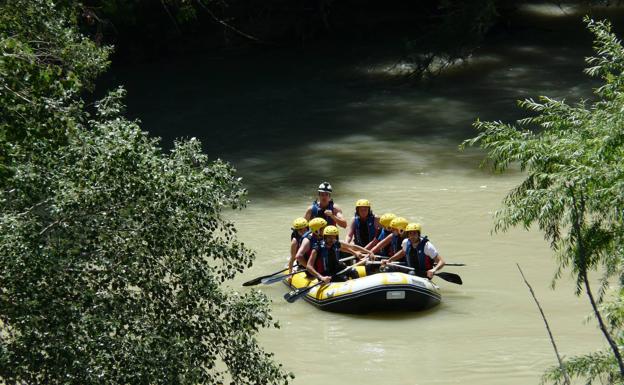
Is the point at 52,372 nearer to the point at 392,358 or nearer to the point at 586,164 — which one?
the point at 586,164

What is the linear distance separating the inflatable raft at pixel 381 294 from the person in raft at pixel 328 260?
451 millimetres

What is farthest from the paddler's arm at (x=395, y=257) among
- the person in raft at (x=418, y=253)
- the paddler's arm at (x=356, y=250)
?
the paddler's arm at (x=356, y=250)

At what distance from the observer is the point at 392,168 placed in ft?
67.9

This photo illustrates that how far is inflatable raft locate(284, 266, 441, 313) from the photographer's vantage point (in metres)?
13.4

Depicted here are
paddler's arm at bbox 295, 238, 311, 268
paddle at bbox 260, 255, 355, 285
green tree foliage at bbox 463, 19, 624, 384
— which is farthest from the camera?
paddle at bbox 260, 255, 355, 285

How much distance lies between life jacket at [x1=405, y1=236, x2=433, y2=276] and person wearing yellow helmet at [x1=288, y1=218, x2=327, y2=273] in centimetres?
115

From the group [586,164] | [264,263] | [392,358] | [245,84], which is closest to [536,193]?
[586,164]

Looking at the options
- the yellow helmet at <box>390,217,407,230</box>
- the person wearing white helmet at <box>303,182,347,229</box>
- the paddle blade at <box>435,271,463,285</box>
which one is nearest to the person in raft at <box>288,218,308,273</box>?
the person wearing white helmet at <box>303,182,347,229</box>

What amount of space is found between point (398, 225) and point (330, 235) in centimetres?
103

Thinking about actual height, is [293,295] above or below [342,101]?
below

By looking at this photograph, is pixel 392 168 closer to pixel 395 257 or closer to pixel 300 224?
pixel 300 224

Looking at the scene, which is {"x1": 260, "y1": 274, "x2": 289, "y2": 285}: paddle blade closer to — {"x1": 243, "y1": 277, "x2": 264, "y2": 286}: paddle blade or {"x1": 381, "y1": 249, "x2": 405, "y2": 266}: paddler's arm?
{"x1": 243, "y1": 277, "x2": 264, "y2": 286}: paddle blade

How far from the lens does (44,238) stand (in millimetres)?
6664

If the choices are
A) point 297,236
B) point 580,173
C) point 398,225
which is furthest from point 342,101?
point 580,173
